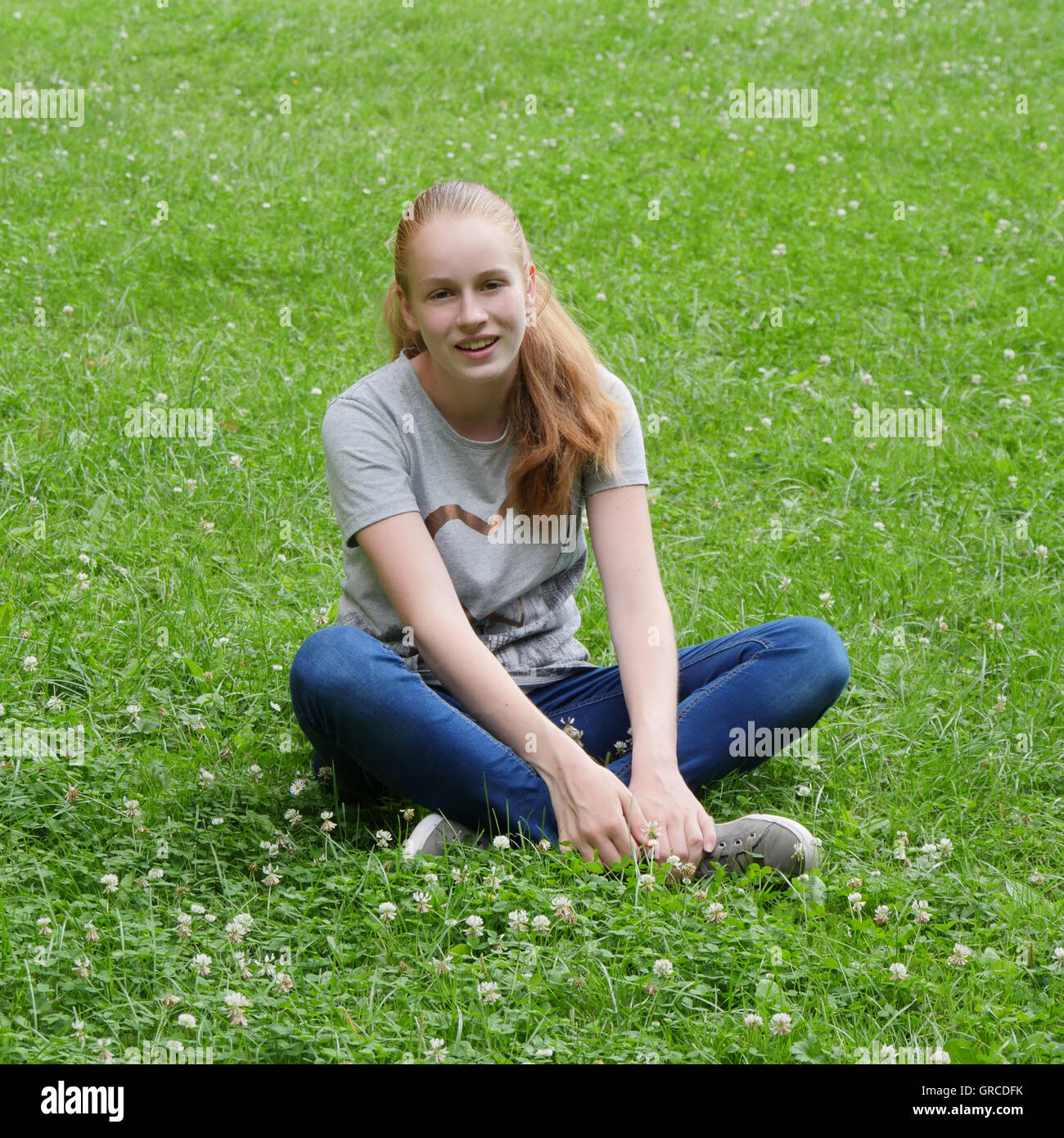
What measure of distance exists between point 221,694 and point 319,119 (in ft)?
21.0

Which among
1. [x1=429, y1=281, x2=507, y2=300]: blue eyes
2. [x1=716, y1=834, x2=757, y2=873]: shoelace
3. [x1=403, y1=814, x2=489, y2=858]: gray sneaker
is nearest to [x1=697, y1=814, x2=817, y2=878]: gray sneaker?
[x1=716, y1=834, x2=757, y2=873]: shoelace

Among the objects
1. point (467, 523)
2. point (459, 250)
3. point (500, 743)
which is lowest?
point (500, 743)

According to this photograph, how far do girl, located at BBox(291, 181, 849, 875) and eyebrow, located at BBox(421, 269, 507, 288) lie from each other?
0.01 meters

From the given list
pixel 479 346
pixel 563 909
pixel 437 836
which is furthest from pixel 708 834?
pixel 479 346

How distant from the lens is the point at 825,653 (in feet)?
11.1

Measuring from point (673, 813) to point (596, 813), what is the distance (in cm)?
19

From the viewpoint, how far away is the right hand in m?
2.98

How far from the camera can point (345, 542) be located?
3.42 meters

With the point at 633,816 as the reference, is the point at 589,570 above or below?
above

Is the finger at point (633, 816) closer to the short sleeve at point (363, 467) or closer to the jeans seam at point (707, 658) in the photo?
the jeans seam at point (707, 658)

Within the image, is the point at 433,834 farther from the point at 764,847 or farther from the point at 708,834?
the point at 764,847

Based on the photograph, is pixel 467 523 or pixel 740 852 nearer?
pixel 740 852

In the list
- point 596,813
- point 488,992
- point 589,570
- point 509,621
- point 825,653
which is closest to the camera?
point 488,992

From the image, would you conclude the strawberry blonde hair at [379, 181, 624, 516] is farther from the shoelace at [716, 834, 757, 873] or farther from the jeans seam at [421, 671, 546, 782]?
the shoelace at [716, 834, 757, 873]
